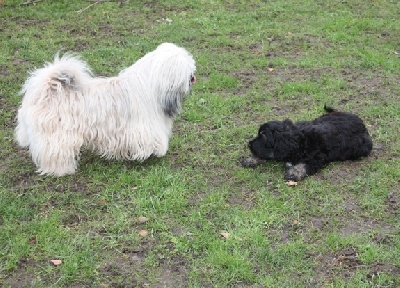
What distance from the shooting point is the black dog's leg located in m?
5.48

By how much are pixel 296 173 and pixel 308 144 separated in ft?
1.31

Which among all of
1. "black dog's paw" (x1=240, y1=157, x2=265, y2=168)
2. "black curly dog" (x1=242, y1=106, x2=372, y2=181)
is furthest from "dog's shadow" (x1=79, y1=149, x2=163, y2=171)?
"black curly dog" (x1=242, y1=106, x2=372, y2=181)

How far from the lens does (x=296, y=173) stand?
548cm

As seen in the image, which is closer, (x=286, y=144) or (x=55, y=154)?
(x=55, y=154)

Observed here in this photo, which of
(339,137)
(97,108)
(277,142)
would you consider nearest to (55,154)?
(97,108)

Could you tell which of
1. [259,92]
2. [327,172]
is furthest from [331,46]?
[327,172]

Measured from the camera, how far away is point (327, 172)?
5660 mm

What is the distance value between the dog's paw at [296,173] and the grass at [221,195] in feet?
0.26

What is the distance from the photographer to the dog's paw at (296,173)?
17.9 ft

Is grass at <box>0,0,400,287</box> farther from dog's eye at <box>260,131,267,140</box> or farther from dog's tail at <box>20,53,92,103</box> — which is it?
dog's tail at <box>20,53,92,103</box>

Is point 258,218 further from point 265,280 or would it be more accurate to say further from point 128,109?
point 128,109

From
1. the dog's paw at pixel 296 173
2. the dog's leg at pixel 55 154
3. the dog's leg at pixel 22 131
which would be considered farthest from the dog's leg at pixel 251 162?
the dog's leg at pixel 22 131

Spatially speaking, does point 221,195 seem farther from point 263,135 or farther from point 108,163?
point 108,163

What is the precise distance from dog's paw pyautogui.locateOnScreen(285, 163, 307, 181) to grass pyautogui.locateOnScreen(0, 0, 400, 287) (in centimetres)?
A: 8
